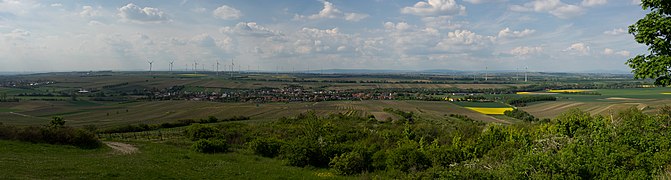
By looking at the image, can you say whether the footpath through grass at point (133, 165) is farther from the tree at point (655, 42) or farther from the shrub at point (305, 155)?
the tree at point (655, 42)

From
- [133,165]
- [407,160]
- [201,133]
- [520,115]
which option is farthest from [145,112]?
[520,115]

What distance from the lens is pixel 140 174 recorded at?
25.4 metres

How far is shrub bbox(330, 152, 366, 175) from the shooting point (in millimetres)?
32094

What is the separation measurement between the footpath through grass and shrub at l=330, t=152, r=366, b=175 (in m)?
0.99

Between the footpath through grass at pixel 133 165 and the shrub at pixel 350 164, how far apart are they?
38.9 inches

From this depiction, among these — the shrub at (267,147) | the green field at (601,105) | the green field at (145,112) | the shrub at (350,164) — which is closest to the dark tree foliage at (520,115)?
the green field at (601,105)

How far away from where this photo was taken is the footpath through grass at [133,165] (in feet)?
77.6

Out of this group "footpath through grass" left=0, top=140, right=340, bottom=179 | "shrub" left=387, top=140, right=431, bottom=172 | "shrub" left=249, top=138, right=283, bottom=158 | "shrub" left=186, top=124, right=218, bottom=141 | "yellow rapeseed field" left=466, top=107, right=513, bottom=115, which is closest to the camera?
"footpath through grass" left=0, top=140, right=340, bottom=179

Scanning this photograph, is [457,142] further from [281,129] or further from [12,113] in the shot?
[12,113]

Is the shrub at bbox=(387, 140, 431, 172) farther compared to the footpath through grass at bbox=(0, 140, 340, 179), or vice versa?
the shrub at bbox=(387, 140, 431, 172)

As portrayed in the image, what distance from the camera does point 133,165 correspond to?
2820 cm

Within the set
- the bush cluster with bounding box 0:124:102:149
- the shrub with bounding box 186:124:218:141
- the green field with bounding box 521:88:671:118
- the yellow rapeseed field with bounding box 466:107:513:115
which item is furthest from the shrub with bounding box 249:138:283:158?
the yellow rapeseed field with bounding box 466:107:513:115

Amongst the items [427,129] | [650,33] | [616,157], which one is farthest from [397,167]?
[427,129]

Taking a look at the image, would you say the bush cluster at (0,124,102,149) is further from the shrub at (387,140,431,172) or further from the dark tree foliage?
the dark tree foliage
